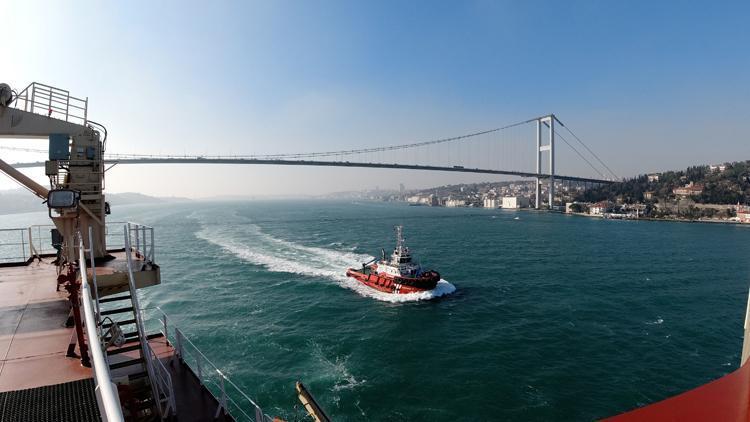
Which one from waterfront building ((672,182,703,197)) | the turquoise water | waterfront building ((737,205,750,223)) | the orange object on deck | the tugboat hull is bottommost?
Answer: the turquoise water

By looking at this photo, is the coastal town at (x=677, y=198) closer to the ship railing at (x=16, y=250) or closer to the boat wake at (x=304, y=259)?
the boat wake at (x=304, y=259)

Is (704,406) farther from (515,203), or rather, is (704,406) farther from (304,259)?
(515,203)

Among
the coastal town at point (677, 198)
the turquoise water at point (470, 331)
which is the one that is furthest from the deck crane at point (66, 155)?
the coastal town at point (677, 198)

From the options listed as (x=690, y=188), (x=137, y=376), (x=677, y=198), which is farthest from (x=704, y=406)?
(x=690, y=188)

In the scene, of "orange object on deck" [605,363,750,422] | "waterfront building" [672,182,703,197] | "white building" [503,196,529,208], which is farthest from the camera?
"white building" [503,196,529,208]

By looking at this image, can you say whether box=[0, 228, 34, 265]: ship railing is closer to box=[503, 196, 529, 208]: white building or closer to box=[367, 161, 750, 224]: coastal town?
box=[367, 161, 750, 224]: coastal town

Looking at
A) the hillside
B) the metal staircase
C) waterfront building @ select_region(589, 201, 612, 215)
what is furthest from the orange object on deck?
the hillside

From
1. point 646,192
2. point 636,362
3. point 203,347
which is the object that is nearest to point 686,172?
point 646,192

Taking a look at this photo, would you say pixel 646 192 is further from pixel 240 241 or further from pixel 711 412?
pixel 711 412
